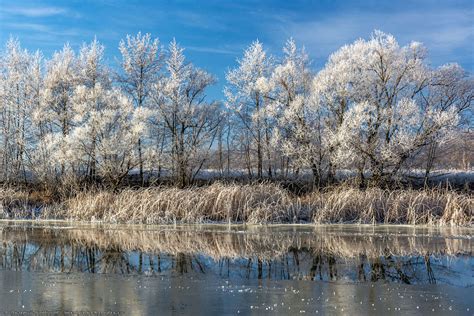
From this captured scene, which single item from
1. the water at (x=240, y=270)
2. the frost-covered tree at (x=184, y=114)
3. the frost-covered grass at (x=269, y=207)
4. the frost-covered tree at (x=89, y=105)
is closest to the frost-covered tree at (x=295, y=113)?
the frost-covered tree at (x=184, y=114)

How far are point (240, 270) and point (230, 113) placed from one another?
29.3m

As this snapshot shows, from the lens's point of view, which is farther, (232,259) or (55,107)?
(55,107)

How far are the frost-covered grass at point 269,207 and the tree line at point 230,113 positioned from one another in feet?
41.2

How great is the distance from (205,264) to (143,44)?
30.4 metres

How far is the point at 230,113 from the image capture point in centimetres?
3741

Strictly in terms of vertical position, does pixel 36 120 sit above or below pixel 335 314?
above

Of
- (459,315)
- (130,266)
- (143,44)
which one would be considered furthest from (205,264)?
(143,44)

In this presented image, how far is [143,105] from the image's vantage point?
35.9 meters

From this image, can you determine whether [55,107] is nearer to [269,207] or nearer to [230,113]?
[230,113]

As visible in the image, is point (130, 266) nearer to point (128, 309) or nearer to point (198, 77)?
point (128, 309)

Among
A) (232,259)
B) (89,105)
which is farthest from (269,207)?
(89,105)

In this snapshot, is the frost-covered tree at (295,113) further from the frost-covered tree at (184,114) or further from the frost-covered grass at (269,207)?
the frost-covered grass at (269,207)

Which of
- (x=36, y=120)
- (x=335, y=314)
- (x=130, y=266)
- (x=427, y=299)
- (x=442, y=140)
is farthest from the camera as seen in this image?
(x=36, y=120)

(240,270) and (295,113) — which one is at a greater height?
(295,113)
